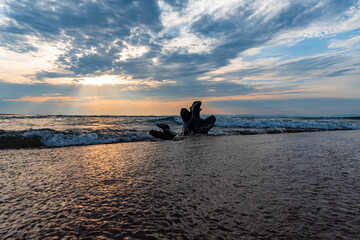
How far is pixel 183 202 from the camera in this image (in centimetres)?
352

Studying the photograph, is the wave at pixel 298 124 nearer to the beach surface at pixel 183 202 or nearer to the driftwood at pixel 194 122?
the driftwood at pixel 194 122

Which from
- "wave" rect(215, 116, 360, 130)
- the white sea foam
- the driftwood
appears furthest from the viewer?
"wave" rect(215, 116, 360, 130)

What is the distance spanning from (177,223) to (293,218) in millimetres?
1771

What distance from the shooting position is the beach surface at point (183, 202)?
2.64 metres

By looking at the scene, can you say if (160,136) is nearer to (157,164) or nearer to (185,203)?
(157,164)

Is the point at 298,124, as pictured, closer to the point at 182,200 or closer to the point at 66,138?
the point at 66,138

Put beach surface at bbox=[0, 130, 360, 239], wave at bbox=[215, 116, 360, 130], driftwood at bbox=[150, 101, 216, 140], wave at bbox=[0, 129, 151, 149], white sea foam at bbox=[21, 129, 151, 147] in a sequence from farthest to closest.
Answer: wave at bbox=[215, 116, 360, 130] → driftwood at bbox=[150, 101, 216, 140] → white sea foam at bbox=[21, 129, 151, 147] → wave at bbox=[0, 129, 151, 149] → beach surface at bbox=[0, 130, 360, 239]

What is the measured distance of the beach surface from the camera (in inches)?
104

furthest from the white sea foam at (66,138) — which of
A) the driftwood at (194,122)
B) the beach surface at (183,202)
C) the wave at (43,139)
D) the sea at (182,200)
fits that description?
the driftwood at (194,122)

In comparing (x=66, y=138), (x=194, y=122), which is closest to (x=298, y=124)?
(x=194, y=122)

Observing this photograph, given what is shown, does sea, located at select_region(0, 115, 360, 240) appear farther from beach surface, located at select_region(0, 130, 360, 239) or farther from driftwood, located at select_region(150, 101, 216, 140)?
driftwood, located at select_region(150, 101, 216, 140)

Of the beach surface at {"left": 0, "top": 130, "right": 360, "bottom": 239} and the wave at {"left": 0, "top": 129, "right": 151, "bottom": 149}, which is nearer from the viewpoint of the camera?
the beach surface at {"left": 0, "top": 130, "right": 360, "bottom": 239}

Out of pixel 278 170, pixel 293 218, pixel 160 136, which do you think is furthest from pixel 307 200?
pixel 160 136

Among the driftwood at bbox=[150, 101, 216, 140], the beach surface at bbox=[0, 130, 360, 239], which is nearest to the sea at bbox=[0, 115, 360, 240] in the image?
the beach surface at bbox=[0, 130, 360, 239]
